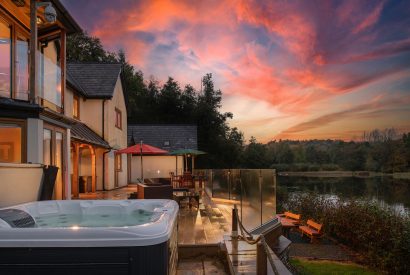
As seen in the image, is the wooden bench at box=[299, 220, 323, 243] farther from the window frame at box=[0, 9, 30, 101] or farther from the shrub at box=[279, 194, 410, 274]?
the window frame at box=[0, 9, 30, 101]

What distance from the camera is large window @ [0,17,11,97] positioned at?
7.77m

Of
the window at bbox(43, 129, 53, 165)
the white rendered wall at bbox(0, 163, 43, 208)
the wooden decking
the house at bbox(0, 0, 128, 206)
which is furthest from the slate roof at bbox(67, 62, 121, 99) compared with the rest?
the white rendered wall at bbox(0, 163, 43, 208)

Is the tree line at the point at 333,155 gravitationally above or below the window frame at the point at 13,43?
below

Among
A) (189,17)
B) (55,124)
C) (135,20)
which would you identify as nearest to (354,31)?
(189,17)

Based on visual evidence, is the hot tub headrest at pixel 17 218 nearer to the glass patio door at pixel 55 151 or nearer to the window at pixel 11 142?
the window at pixel 11 142

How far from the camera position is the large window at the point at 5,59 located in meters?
7.77

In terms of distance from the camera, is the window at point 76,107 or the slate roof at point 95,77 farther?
the slate roof at point 95,77

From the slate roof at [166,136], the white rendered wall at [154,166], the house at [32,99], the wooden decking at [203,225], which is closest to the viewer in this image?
the wooden decking at [203,225]

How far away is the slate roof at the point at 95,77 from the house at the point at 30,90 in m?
7.38

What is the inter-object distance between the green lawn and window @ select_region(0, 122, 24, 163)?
7.81 meters

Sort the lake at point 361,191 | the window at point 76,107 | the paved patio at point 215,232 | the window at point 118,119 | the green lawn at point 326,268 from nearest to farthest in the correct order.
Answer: the paved patio at point 215,232 → the green lawn at point 326,268 → the window at point 76,107 → the window at point 118,119 → the lake at point 361,191

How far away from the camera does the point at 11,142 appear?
7.69 m

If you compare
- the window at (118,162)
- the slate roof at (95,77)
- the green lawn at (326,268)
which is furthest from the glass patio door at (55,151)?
the window at (118,162)

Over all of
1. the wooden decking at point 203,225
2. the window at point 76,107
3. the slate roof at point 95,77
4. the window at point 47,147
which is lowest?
the wooden decking at point 203,225
